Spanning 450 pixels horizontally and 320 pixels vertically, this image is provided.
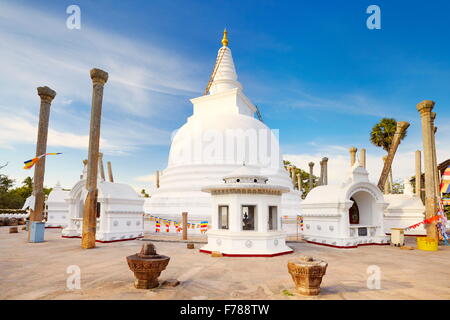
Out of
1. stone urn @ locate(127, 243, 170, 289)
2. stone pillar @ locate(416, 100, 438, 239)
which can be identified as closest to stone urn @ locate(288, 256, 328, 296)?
stone urn @ locate(127, 243, 170, 289)

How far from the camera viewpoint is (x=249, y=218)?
48.2ft

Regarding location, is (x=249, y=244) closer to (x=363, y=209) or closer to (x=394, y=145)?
(x=363, y=209)

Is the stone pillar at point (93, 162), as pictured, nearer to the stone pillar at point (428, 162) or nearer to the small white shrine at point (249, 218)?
the small white shrine at point (249, 218)

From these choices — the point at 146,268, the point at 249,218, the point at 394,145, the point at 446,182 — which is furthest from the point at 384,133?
the point at 146,268

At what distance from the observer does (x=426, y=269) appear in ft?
32.8

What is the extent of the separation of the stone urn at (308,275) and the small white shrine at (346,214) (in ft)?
33.9

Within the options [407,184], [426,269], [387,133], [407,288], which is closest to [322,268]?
[407,288]

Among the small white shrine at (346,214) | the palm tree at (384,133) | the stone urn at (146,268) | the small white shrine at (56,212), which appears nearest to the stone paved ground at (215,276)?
the stone urn at (146,268)

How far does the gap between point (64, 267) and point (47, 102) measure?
13617mm

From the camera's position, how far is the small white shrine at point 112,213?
1781cm

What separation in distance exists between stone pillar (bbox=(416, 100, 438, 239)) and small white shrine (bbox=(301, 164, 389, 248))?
101 inches

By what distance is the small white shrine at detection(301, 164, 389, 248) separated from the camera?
641 inches

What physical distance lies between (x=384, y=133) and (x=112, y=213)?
30.7m

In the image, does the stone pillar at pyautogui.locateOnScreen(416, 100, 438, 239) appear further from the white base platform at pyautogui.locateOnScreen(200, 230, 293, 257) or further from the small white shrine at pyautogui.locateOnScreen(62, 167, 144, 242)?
the small white shrine at pyautogui.locateOnScreen(62, 167, 144, 242)
